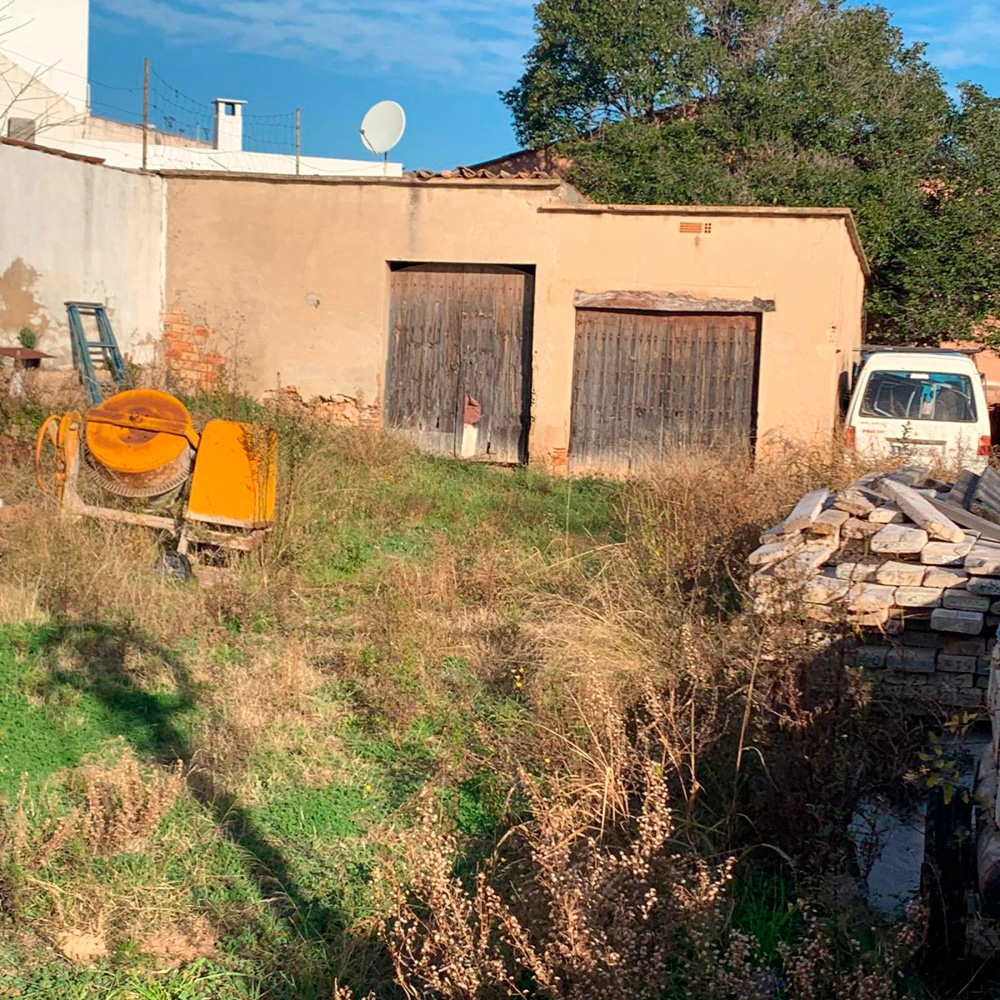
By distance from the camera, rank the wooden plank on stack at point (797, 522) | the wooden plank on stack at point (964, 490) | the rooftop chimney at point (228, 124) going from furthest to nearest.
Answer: the rooftop chimney at point (228, 124) < the wooden plank on stack at point (964, 490) < the wooden plank on stack at point (797, 522)

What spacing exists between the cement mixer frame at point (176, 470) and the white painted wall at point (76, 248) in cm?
431

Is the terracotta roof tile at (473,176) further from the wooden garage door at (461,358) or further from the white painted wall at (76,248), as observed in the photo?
the white painted wall at (76,248)

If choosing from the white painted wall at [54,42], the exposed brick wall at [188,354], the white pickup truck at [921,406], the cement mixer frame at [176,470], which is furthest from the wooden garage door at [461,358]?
the white painted wall at [54,42]

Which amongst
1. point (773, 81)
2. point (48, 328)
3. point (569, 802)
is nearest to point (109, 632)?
point (569, 802)

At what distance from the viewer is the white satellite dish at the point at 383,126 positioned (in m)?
15.9

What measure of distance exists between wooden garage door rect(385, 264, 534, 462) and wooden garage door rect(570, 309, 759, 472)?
71cm

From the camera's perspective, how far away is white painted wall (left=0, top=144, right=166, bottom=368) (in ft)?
39.0

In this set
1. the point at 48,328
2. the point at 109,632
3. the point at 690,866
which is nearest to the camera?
the point at 690,866

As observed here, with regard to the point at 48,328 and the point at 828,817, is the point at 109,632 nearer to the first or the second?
the point at 828,817

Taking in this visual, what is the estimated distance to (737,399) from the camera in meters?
12.7

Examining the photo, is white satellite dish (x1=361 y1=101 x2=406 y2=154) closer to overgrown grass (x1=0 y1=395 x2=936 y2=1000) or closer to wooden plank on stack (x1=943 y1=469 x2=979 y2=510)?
overgrown grass (x1=0 y1=395 x2=936 y2=1000)

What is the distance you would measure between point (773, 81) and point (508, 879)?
19892mm

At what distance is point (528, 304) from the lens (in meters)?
13.2

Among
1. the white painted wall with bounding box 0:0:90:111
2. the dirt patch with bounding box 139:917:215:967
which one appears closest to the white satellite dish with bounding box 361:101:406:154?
the white painted wall with bounding box 0:0:90:111
